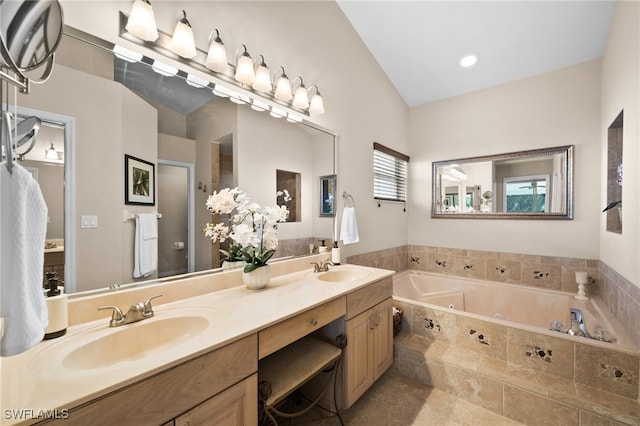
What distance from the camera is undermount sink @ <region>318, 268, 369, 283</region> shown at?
1940 mm

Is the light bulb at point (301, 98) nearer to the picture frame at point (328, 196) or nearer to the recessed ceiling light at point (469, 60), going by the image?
the picture frame at point (328, 196)

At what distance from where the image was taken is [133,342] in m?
0.99

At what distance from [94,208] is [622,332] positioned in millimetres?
3131

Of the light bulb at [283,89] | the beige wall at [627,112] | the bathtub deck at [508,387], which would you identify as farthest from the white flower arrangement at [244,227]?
the beige wall at [627,112]

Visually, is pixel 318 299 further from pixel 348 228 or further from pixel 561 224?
pixel 561 224

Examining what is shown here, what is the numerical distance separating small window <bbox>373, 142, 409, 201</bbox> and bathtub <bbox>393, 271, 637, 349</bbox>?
0.99m

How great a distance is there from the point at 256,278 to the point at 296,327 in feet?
1.29

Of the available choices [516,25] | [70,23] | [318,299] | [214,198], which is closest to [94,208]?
[214,198]

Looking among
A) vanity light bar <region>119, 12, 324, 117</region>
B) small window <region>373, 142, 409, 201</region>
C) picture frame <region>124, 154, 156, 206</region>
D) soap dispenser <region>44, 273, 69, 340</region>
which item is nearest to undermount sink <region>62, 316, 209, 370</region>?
soap dispenser <region>44, 273, 69, 340</region>

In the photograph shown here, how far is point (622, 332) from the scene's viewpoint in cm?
174

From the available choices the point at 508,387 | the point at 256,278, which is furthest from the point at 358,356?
the point at 508,387

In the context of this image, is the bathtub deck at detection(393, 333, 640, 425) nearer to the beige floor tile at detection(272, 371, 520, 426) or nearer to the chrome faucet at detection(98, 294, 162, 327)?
the beige floor tile at detection(272, 371, 520, 426)

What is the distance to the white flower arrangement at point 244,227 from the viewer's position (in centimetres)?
145

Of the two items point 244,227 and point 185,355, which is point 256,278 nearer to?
point 244,227
